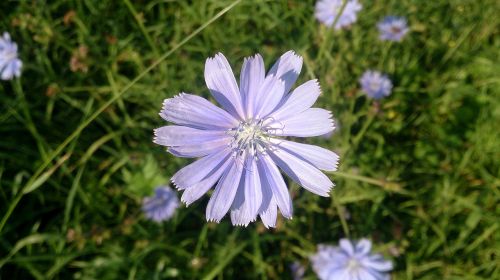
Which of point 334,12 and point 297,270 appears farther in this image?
point 334,12

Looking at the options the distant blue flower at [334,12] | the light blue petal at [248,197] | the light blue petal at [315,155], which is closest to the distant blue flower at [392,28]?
the distant blue flower at [334,12]

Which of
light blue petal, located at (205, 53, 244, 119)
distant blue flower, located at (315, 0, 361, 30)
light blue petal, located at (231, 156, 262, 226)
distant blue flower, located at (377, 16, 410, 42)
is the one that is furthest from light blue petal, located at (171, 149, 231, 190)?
distant blue flower, located at (377, 16, 410, 42)

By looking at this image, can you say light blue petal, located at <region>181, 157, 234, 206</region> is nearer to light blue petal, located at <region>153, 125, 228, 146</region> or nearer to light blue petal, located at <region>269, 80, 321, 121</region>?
light blue petal, located at <region>153, 125, 228, 146</region>

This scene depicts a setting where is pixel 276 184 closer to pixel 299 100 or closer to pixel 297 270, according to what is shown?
pixel 299 100

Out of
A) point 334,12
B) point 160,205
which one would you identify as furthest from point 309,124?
point 334,12

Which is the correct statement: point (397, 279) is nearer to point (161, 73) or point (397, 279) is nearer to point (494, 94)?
point (494, 94)
